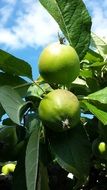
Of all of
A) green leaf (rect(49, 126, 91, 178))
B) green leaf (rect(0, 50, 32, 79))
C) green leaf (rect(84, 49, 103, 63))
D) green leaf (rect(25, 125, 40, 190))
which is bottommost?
green leaf (rect(49, 126, 91, 178))

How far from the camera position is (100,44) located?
178cm

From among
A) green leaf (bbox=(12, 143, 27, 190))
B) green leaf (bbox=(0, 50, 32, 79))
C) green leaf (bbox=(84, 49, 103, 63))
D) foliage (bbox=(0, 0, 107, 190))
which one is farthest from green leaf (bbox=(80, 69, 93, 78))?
green leaf (bbox=(12, 143, 27, 190))

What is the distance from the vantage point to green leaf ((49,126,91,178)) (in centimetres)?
131

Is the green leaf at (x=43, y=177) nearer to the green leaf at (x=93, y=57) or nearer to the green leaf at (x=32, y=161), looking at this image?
the green leaf at (x=32, y=161)

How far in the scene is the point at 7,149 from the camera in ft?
4.61

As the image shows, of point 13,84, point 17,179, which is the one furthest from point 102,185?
point 13,84

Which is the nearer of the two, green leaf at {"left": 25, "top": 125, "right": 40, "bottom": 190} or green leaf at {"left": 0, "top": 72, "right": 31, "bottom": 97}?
green leaf at {"left": 25, "top": 125, "right": 40, "bottom": 190}

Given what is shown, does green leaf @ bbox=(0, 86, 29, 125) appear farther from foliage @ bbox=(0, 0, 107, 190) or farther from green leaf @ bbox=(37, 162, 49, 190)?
green leaf @ bbox=(37, 162, 49, 190)

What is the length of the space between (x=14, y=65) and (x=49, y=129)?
0.22m

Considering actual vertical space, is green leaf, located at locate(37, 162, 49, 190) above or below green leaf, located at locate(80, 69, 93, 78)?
below

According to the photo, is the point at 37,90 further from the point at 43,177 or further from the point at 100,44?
the point at 100,44

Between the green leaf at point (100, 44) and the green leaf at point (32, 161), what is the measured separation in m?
0.58

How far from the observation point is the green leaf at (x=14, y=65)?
54.7 inches

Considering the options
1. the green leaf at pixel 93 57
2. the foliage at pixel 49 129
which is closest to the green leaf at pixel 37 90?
the foliage at pixel 49 129
